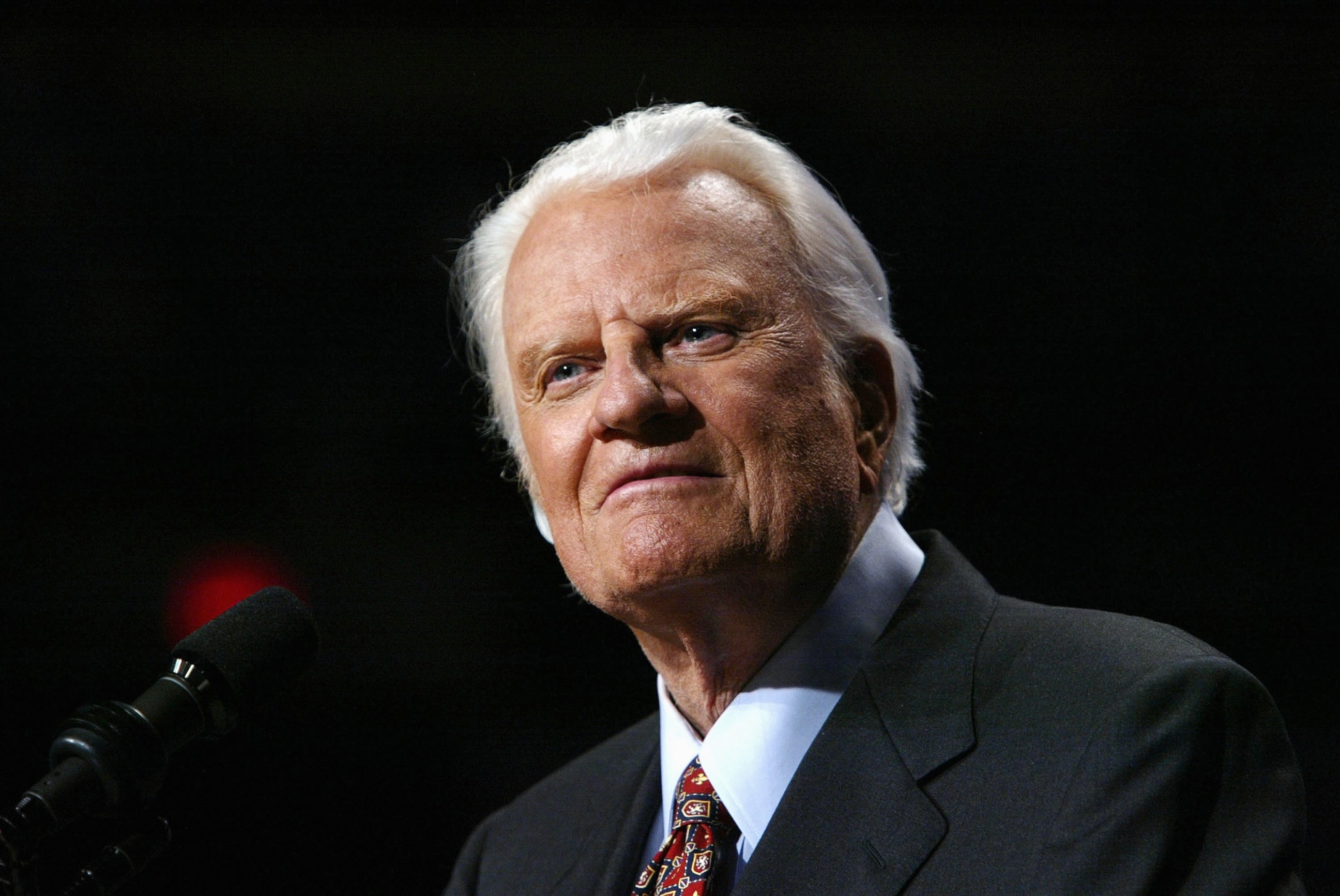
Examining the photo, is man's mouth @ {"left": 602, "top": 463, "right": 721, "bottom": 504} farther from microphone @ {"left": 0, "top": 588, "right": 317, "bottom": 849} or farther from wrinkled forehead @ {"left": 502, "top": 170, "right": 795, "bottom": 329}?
microphone @ {"left": 0, "top": 588, "right": 317, "bottom": 849}

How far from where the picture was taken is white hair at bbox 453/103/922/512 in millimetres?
2201

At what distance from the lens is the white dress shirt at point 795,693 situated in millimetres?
1933

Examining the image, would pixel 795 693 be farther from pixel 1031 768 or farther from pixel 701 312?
pixel 701 312

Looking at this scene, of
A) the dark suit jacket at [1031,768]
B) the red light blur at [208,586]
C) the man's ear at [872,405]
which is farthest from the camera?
the red light blur at [208,586]

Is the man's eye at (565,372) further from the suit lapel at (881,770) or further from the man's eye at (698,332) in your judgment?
the suit lapel at (881,770)

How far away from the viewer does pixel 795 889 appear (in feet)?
5.73

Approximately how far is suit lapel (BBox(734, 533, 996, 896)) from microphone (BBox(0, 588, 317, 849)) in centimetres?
74

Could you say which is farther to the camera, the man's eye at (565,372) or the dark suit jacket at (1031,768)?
the man's eye at (565,372)

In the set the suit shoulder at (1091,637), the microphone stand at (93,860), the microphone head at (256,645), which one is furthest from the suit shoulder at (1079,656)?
the microphone stand at (93,860)

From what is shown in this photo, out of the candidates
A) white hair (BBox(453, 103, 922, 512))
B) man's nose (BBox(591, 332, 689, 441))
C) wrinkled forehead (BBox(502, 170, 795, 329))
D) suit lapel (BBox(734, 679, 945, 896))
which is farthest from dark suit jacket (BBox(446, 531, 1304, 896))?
wrinkled forehead (BBox(502, 170, 795, 329))

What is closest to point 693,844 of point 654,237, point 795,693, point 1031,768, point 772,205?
point 795,693

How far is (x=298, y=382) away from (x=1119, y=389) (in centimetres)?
195

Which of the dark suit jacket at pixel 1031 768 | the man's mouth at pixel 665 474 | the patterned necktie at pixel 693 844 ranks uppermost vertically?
the man's mouth at pixel 665 474

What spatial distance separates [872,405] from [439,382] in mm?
1348
